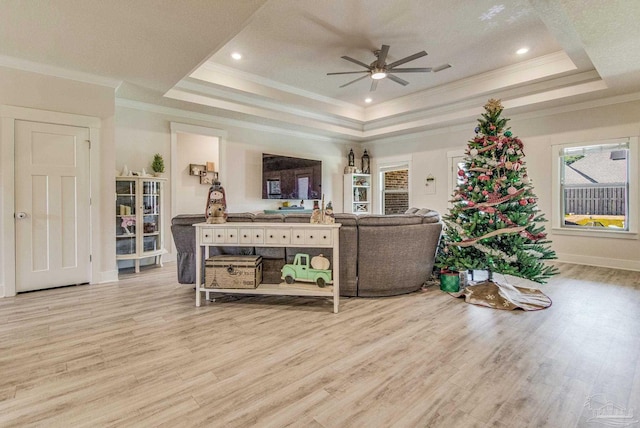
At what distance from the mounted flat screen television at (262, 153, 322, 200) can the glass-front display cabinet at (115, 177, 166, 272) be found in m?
2.22

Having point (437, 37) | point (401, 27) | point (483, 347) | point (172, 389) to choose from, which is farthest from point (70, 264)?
point (437, 37)

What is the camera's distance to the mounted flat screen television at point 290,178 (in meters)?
6.59

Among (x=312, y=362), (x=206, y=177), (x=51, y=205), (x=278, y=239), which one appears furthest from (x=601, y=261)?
(x=51, y=205)

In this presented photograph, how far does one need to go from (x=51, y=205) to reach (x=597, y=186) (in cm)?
797

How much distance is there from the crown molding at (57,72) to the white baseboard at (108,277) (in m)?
2.48

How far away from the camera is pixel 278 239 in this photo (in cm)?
306

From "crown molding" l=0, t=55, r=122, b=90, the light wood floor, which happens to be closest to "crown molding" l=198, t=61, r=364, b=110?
"crown molding" l=0, t=55, r=122, b=90

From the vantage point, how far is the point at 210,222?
3176mm

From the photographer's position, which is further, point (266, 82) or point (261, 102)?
point (261, 102)

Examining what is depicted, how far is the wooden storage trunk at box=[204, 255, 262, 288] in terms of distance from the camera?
10.1ft

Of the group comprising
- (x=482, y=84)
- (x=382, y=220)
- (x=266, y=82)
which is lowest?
(x=382, y=220)

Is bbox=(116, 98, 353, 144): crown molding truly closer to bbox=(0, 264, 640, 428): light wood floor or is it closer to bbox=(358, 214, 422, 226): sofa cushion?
bbox=(0, 264, 640, 428): light wood floor

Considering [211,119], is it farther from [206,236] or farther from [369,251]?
[369,251]

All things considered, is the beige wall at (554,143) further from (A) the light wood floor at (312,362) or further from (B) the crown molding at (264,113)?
(A) the light wood floor at (312,362)
